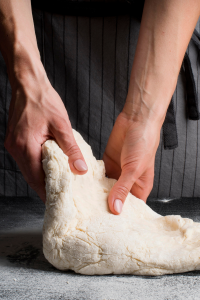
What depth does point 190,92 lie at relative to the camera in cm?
171

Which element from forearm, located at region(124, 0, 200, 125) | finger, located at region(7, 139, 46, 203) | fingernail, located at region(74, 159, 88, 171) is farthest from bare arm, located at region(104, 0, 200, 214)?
finger, located at region(7, 139, 46, 203)

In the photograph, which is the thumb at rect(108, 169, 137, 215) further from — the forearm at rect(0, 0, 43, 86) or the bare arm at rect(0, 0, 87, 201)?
the forearm at rect(0, 0, 43, 86)

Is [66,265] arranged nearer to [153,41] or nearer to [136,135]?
[136,135]

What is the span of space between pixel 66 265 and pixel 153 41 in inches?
38.6

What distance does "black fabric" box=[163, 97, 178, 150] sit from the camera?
167cm

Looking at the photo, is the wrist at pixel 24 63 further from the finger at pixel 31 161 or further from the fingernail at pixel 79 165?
the fingernail at pixel 79 165

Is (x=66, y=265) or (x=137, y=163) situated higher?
(x=137, y=163)

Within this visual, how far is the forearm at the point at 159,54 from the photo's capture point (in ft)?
4.23

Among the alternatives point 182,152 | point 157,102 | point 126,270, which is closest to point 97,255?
point 126,270

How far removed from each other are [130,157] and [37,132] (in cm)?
37

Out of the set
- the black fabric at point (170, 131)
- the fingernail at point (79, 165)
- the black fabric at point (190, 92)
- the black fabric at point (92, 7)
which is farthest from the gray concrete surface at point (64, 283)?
the black fabric at point (92, 7)

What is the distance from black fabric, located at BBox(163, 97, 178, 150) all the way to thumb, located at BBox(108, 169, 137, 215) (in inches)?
25.6

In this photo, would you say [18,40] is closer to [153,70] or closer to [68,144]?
[68,144]

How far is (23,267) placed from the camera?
95 centimetres
